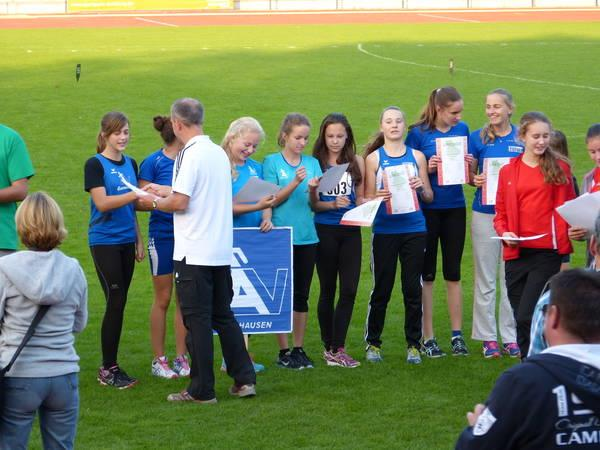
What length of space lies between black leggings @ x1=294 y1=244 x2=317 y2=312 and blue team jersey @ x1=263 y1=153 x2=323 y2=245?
7cm

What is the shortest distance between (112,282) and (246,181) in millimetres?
1205

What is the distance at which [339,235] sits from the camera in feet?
27.2

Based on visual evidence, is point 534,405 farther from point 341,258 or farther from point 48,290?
point 341,258

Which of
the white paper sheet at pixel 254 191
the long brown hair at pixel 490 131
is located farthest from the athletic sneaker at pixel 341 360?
the long brown hair at pixel 490 131

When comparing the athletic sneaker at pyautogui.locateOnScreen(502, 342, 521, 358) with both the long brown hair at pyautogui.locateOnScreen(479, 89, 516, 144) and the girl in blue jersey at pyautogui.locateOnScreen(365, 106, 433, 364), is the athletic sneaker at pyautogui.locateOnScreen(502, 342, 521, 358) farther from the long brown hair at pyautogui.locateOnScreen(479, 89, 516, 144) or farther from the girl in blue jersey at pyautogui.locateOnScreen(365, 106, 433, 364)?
the long brown hair at pyautogui.locateOnScreen(479, 89, 516, 144)

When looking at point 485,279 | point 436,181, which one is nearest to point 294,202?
point 436,181

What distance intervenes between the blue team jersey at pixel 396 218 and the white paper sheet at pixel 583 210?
2032 millimetres

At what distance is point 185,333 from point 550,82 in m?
20.0

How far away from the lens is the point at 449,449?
6.38m

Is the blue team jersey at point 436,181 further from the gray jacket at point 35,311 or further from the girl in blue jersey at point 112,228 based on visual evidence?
the gray jacket at point 35,311

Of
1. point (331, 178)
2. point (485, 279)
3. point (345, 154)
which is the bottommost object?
point (485, 279)

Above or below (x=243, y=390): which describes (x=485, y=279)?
above

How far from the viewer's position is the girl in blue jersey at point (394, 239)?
8320 mm

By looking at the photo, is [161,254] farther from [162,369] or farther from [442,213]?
[442,213]
